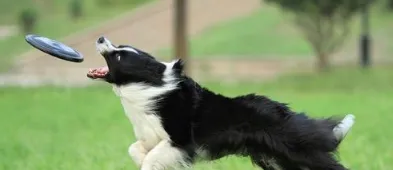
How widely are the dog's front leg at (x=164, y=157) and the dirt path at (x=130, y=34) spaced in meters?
13.7

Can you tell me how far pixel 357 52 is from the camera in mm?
23062

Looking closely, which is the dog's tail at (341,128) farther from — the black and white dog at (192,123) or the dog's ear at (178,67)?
the dog's ear at (178,67)

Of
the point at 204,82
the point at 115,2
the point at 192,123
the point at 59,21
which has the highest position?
the point at 115,2

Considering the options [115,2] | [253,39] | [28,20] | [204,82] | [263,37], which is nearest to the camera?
[204,82]

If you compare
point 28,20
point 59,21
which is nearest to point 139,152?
point 28,20

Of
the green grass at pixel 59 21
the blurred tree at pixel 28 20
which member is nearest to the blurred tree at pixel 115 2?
the green grass at pixel 59 21

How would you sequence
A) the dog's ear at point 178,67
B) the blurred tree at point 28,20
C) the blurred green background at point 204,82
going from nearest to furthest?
the dog's ear at point 178,67 → the blurred green background at point 204,82 → the blurred tree at point 28,20

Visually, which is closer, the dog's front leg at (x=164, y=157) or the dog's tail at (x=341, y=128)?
the dog's front leg at (x=164, y=157)

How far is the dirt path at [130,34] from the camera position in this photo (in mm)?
19969

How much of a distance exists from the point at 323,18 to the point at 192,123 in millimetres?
14755

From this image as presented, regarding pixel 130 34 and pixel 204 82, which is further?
pixel 130 34

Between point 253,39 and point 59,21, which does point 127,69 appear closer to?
point 253,39

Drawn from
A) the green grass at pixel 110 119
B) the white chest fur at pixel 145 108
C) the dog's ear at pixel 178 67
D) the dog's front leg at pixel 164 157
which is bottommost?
the green grass at pixel 110 119

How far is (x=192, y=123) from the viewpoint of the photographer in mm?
4562
